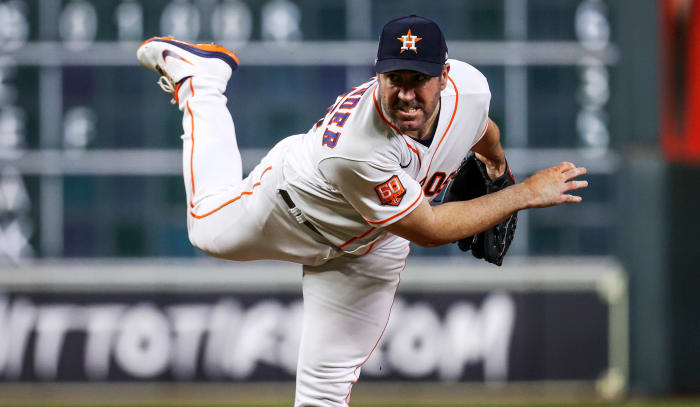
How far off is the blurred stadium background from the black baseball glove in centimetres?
306

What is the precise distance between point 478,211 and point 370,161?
1.16ft

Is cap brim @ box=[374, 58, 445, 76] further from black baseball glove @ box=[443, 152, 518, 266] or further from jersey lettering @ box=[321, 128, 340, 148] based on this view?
black baseball glove @ box=[443, 152, 518, 266]

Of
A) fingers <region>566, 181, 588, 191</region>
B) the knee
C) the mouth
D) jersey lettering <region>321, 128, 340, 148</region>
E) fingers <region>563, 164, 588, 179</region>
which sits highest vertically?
the mouth

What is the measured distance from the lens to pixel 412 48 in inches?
103

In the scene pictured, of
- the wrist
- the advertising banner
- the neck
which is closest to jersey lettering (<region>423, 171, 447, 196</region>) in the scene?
the neck

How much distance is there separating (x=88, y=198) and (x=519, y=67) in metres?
2.82

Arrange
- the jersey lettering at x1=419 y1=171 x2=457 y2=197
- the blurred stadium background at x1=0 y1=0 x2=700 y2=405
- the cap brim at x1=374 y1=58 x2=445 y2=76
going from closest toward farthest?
1. the cap brim at x1=374 y1=58 x2=445 y2=76
2. the jersey lettering at x1=419 y1=171 x2=457 y2=197
3. the blurred stadium background at x1=0 y1=0 x2=700 y2=405

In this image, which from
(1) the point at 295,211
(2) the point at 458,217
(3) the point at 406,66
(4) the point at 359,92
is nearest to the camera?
(3) the point at 406,66

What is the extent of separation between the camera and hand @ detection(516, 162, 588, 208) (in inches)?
112

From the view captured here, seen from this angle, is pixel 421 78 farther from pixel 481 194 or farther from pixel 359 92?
pixel 481 194

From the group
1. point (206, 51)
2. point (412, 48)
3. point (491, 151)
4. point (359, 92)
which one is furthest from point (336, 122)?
point (206, 51)

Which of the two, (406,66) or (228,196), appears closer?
(406,66)

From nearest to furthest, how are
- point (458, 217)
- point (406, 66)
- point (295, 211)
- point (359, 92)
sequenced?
point (406, 66) < point (458, 217) < point (359, 92) < point (295, 211)

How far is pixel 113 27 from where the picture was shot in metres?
6.25
